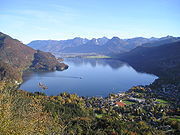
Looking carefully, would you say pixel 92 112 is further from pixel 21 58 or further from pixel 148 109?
pixel 21 58

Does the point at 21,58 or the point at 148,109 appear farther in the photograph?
the point at 21,58

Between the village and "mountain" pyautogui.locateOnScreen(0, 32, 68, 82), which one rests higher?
"mountain" pyautogui.locateOnScreen(0, 32, 68, 82)

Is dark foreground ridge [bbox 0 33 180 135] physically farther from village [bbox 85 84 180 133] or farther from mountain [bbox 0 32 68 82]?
mountain [bbox 0 32 68 82]

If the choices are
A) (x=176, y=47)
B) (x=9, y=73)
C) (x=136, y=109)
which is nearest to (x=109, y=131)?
(x=136, y=109)

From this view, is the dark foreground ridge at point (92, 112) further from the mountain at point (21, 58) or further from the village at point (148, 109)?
the mountain at point (21, 58)

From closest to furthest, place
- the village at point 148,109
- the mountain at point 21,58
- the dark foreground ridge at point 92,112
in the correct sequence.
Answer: the dark foreground ridge at point 92,112 → the village at point 148,109 → the mountain at point 21,58

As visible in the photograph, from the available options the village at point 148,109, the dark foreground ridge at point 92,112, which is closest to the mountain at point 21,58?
the dark foreground ridge at point 92,112

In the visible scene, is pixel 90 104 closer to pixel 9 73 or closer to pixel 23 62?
pixel 9 73

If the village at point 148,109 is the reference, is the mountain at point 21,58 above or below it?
above

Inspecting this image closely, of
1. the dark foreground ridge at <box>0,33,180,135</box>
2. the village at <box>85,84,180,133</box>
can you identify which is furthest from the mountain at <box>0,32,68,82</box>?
the village at <box>85,84,180,133</box>

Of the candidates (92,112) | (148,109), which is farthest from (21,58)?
(148,109)

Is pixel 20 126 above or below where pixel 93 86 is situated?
above
